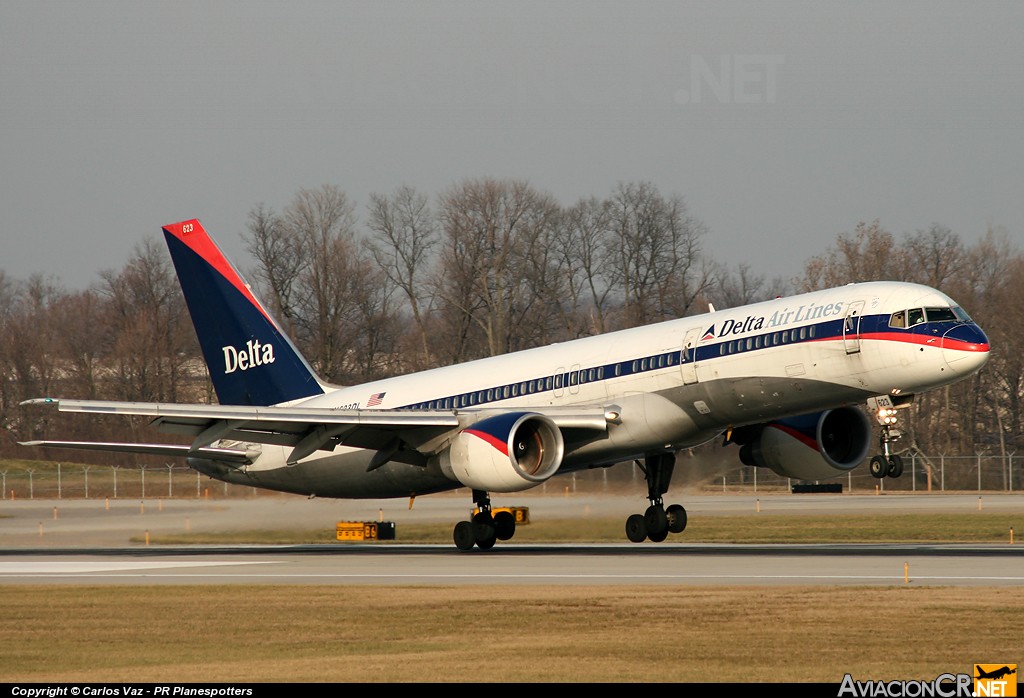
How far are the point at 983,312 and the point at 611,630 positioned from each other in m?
74.4

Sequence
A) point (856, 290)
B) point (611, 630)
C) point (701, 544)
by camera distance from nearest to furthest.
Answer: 1. point (611, 630)
2. point (856, 290)
3. point (701, 544)

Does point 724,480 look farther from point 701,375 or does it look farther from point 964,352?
point 964,352

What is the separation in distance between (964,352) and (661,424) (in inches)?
273

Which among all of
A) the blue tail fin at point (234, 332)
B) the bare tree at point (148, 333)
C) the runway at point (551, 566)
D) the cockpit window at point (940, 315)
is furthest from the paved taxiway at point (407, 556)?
the bare tree at point (148, 333)

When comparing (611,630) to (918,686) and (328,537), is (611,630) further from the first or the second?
(328,537)

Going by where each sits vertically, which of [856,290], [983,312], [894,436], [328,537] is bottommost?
[328,537]

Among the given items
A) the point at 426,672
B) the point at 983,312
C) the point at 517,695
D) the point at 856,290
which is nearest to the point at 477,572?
the point at 856,290

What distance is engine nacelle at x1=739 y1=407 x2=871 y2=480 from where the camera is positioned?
3394 centimetres

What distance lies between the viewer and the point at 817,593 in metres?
21.1

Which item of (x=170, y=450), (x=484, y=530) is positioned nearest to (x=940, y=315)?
(x=484, y=530)

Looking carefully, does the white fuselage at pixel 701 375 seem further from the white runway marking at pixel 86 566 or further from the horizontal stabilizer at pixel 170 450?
the white runway marking at pixel 86 566

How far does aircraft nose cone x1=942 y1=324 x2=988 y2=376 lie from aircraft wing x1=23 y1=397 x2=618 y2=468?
7.62m

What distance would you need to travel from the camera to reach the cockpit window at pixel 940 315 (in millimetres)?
27625

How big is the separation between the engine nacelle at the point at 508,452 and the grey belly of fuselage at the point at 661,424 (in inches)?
43.4
